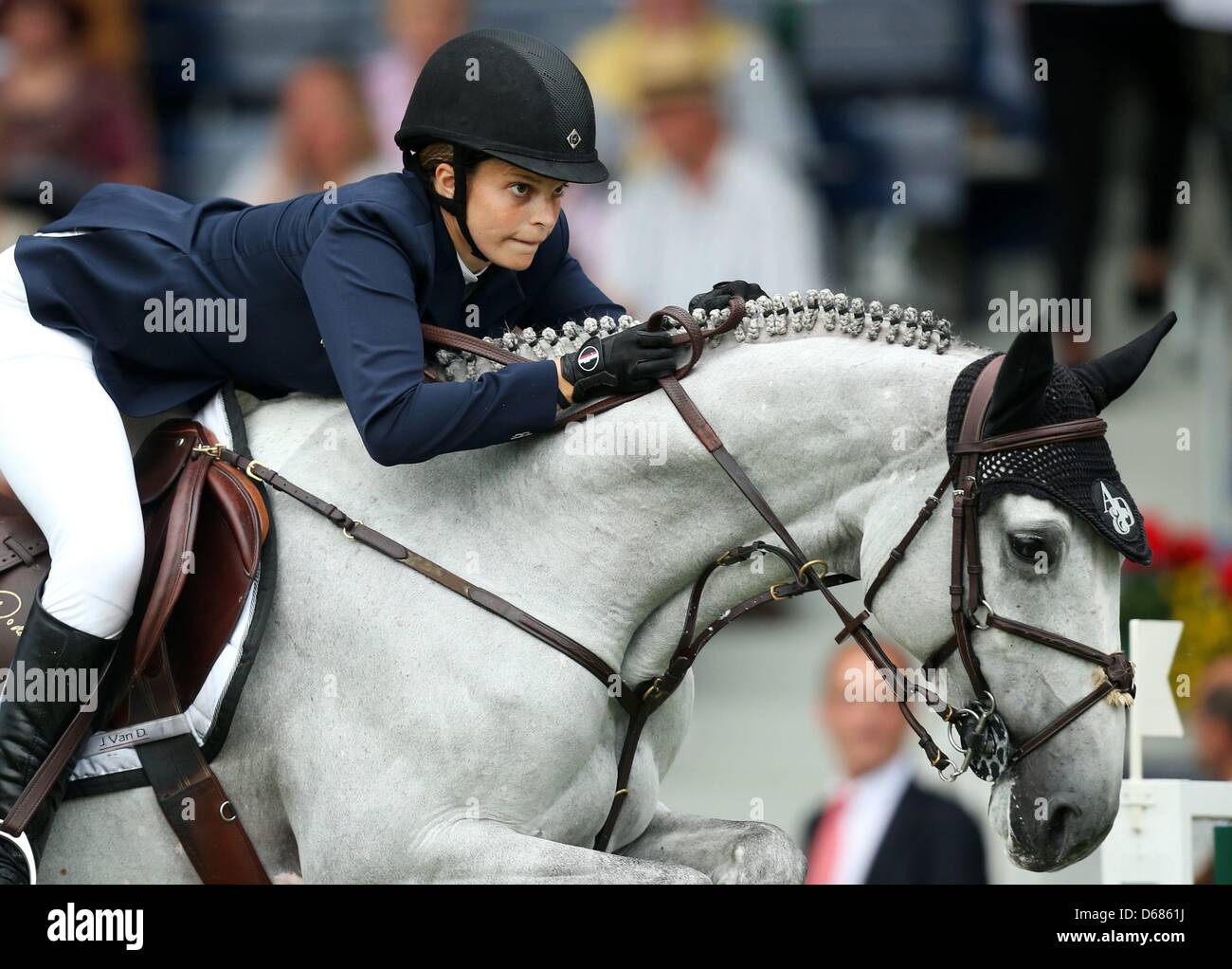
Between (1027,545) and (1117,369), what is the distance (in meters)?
0.47

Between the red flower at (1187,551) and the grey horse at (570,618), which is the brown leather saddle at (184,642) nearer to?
the grey horse at (570,618)

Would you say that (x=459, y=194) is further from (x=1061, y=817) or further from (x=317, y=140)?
(x=317, y=140)

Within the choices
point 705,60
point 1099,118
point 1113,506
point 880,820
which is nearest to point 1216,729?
point 880,820

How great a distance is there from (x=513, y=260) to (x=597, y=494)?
553 millimetres

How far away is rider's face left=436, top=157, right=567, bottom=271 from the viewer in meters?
3.82

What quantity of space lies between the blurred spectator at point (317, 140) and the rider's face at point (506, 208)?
5.51 meters

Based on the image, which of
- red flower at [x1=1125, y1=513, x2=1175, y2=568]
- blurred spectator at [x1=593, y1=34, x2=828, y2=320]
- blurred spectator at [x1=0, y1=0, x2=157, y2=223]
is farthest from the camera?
blurred spectator at [x1=0, y1=0, x2=157, y2=223]

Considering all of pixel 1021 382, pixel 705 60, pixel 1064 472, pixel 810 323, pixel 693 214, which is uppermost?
pixel 705 60

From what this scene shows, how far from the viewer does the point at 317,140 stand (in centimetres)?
955

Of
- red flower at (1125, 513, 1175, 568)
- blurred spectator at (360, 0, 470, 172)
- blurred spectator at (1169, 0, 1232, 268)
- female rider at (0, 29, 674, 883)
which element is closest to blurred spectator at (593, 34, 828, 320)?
blurred spectator at (360, 0, 470, 172)

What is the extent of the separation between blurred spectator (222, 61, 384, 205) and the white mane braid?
555 cm

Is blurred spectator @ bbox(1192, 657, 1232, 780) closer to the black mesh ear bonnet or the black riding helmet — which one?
the black mesh ear bonnet
